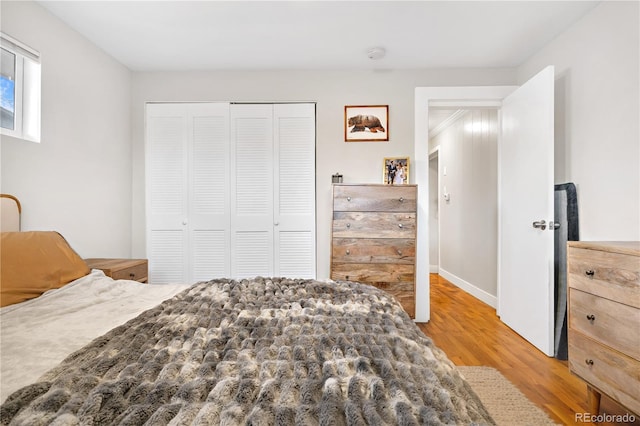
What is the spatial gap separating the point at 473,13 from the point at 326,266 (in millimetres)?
2519

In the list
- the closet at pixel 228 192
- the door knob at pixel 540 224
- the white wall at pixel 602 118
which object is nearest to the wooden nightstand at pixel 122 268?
the closet at pixel 228 192

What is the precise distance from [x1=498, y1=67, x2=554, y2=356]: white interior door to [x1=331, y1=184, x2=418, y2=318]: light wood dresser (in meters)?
0.90

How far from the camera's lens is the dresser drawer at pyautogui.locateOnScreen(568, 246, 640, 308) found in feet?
4.33

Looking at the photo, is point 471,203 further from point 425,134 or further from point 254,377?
point 254,377

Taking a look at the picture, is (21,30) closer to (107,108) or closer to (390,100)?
(107,108)

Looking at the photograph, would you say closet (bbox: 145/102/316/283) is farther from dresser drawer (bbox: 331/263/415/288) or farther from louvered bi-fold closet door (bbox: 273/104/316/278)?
dresser drawer (bbox: 331/263/415/288)

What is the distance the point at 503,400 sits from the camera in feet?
5.63

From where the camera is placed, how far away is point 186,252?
323cm

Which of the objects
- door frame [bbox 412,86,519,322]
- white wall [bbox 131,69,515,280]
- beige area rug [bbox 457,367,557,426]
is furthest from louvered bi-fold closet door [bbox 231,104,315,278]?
beige area rug [bbox 457,367,557,426]

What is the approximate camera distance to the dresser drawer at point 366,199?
2723mm

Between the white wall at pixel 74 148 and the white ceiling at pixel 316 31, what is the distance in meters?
0.19

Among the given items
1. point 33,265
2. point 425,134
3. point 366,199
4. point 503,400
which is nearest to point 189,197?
point 33,265

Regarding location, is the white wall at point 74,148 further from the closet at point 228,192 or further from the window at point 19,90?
the closet at point 228,192

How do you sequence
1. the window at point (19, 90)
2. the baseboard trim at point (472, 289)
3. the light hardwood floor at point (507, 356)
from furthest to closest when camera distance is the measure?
the baseboard trim at point (472, 289) < the window at point (19, 90) < the light hardwood floor at point (507, 356)
